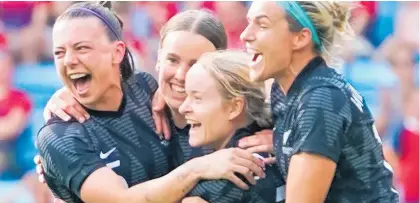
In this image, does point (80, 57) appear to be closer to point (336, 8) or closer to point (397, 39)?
point (336, 8)

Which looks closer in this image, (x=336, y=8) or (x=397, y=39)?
(x=336, y=8)

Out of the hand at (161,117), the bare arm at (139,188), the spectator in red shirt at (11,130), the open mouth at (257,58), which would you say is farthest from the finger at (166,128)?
the spectator in red shirt at (11,130)

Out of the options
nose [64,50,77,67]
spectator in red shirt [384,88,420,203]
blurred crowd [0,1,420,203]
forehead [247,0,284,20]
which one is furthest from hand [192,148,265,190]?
spectator in red shirt [384,88,420,203]

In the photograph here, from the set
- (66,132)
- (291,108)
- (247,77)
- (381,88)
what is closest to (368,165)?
(291,108)

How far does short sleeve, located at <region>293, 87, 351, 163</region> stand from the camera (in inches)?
118

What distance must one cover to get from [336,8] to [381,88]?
104 inches

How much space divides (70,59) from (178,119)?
422 millimetres

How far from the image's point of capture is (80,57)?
140 inches

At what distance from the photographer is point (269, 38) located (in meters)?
3.17

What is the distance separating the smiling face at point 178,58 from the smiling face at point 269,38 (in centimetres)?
39

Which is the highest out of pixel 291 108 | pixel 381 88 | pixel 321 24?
pixel 321 24

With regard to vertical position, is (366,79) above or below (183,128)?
below

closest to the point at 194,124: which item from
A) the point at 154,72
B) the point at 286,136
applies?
the point at 286,136

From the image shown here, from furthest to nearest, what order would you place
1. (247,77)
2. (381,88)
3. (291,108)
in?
(381,88), (247,77), (291,108)
